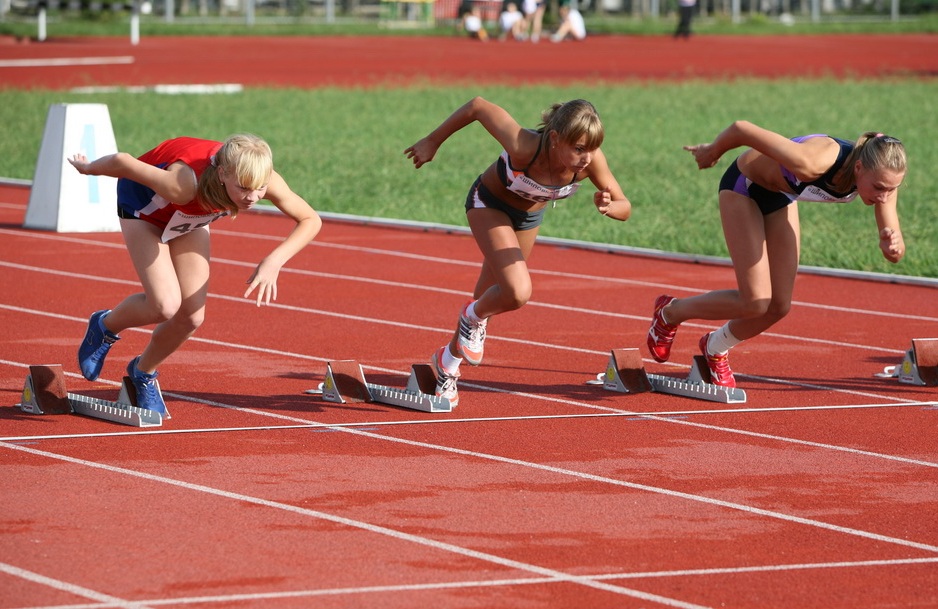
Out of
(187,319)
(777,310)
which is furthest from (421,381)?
(777,310)

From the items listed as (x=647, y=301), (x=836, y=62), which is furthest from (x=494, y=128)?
(x=836, y=62)

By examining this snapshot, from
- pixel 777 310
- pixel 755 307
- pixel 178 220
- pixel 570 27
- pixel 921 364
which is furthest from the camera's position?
pixel 570 27

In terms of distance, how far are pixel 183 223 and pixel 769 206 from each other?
278 centimetres

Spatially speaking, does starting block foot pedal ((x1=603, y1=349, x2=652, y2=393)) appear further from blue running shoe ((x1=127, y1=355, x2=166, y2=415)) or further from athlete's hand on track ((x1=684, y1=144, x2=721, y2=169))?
blue running shoe ((x1=127, y1=355, x2=166, y2=415))

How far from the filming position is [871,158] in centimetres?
693

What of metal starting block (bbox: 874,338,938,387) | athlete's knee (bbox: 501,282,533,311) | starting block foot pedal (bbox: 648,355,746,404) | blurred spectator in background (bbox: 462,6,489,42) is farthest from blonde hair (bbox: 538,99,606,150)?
blurred spectator in background (bbox: 462,6,489,42)

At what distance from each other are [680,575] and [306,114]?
18.8 meters

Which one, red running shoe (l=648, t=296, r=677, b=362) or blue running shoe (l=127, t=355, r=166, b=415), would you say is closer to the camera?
blue running shoe (l=127, t=355, r=166, b=415)

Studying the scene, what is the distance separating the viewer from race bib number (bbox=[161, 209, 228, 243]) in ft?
22.0

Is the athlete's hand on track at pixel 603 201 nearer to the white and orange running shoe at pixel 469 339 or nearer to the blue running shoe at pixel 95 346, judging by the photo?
the white and orange running shoe at pixel 469 339

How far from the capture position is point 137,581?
15.6ft

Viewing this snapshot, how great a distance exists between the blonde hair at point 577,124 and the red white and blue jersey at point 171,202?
4.78ft

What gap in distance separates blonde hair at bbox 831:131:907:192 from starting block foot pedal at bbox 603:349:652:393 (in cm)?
132

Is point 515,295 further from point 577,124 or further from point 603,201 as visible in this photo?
point 577,124
